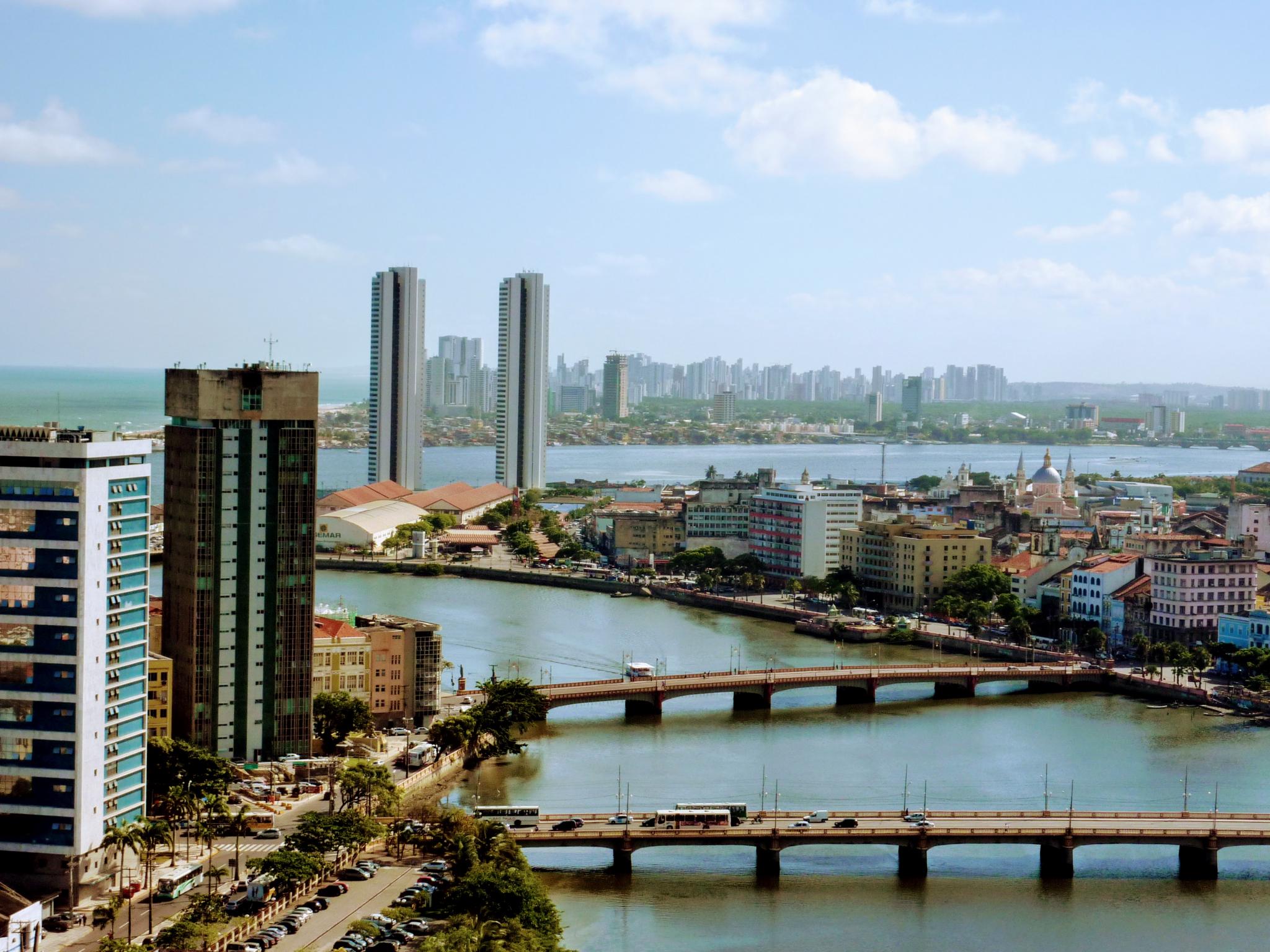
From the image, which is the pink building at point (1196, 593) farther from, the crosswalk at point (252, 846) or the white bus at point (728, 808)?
the crosswalk at point (252, 846)

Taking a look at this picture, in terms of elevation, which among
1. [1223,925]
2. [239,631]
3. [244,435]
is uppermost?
[244,435]

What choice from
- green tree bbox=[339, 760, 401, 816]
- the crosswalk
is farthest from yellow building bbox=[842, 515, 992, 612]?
the crosswalk

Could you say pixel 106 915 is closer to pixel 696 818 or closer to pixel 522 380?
pixel 696 818

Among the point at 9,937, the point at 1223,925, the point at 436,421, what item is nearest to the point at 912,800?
the point at 1223,925

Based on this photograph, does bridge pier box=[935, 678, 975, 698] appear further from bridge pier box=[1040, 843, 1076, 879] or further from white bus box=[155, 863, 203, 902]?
white bus box=[155, 863, 203, 902]

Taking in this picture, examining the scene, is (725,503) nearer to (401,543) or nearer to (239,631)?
(401,543)

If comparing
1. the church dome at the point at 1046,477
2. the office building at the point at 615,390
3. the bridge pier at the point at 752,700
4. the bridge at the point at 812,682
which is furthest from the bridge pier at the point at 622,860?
the office building at the point at 615,390
